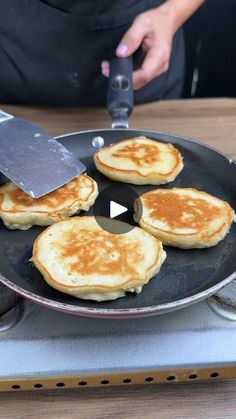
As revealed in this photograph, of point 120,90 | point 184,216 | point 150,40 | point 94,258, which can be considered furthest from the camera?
point 150,40

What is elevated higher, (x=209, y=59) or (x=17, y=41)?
(x=17, y=41)

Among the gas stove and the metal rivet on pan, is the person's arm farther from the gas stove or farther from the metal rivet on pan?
the gas stove

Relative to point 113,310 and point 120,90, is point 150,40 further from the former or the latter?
point 113,310

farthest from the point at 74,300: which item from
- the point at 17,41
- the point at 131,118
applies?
the point at 17,41

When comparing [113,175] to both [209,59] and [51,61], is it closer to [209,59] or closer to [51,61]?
[51,61]

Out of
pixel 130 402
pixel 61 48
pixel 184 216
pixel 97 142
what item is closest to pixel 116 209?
pixel 184 216

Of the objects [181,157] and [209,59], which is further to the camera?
[209,59]

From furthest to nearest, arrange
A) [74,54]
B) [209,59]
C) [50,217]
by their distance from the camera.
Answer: [209,59] < [74,54] < [50,217]
